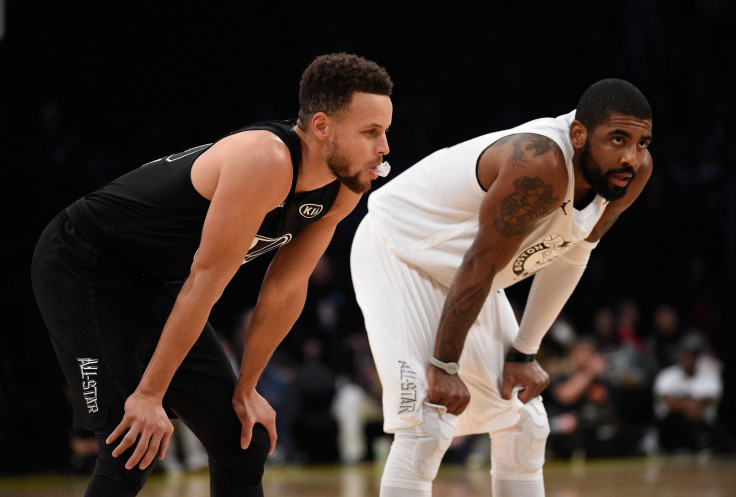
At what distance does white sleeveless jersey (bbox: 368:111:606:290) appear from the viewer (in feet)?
10.6

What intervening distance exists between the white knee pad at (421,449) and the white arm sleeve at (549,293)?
0.51m

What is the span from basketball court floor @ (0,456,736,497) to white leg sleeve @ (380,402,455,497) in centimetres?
302

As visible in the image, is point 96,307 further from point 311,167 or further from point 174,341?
point 311,167

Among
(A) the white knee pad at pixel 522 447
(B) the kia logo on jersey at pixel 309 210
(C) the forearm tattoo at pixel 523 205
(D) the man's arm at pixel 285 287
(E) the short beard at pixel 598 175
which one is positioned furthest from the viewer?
(A) the white knee pad at pixel 522 447

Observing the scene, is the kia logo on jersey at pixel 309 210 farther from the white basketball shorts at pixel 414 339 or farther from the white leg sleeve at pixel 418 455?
the white leg sleeve at pixel 418 455

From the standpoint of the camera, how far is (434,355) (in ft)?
10.4

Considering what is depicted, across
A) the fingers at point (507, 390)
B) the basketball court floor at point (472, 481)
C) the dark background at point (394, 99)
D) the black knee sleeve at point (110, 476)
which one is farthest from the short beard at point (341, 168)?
the dark background at point (394, 99)

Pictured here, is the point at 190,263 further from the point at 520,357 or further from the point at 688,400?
the point at 688,400

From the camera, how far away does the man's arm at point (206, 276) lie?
2393mm

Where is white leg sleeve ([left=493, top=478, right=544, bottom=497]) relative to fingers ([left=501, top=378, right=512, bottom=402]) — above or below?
below

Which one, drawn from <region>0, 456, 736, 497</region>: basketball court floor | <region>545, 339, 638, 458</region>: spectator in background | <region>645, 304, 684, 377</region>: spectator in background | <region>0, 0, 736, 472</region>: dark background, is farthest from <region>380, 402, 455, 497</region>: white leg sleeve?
<region>645, 304, 684, 377</region>: spectator in background

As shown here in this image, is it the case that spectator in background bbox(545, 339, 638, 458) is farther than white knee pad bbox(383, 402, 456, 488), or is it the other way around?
spectator in background bbox(545, 339, 638, 458)

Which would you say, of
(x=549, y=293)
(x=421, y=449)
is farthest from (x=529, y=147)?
(x=421, y=449)

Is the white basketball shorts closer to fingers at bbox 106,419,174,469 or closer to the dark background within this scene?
fingers at bbox 106,419,174,469
